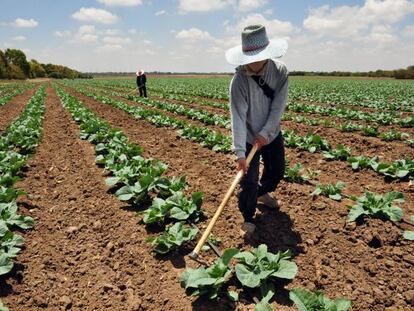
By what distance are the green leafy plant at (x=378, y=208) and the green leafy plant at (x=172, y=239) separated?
6.27 ft

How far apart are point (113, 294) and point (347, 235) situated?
2.59m

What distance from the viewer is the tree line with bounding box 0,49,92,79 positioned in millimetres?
82188

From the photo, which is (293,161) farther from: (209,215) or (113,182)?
(113,182)

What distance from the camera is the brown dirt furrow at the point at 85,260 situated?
11.6 feet

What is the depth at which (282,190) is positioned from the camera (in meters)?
5.83

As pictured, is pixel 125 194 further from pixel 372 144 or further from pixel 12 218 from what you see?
pixel 372 144

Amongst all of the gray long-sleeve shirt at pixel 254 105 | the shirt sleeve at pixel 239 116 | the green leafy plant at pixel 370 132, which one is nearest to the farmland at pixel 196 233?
the shirt sleeve at pixel 239 116

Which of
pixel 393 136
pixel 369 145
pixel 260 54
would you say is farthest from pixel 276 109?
pixel 393 136

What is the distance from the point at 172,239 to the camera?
407 cm

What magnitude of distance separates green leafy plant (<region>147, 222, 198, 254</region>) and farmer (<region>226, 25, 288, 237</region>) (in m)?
0.69

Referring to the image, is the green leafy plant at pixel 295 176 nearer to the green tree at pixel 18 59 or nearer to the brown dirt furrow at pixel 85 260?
the brown dirt furrow at pixel 85 260

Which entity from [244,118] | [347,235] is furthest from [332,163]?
[244,118]

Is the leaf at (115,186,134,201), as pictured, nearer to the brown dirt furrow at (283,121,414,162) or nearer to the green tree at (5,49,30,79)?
the brown dirt furrow at (283,121,414,162)

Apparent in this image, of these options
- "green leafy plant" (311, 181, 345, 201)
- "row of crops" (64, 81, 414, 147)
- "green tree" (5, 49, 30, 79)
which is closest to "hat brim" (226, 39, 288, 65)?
"green leafy plant" (311, 181, 345, 201)
